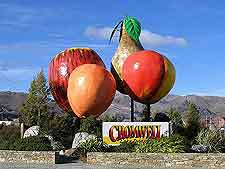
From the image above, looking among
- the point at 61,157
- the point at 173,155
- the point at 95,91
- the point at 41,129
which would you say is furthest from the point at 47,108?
the point at 173,155

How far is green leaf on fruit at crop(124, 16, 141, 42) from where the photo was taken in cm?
3250

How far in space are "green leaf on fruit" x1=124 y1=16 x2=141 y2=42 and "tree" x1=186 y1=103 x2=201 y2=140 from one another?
7806 millimetres

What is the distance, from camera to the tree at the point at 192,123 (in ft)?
117

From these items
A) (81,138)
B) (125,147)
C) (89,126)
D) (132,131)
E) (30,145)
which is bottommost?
(125,147)

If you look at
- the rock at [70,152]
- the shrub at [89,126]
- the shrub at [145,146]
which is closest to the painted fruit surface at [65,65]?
the shrub at [89,126]

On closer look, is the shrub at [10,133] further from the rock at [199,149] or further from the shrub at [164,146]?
the rock at [199,149]

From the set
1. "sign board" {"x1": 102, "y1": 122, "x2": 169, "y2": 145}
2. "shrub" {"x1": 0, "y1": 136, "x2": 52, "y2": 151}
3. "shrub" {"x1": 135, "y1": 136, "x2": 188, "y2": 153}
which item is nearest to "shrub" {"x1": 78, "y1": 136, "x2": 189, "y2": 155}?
"shrub" {"x1": 135, "y1": 136, "x2": 188, "y2": 153}

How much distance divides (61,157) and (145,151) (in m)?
4.15

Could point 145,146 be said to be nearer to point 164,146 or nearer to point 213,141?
point 164,146

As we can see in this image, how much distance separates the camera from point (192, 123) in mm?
40750

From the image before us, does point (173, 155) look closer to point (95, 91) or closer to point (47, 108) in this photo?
point (95, 91)

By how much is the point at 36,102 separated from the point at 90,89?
2066 centimetres

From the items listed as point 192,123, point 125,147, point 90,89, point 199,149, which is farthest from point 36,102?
point 199,149

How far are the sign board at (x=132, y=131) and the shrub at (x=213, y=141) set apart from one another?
1.96 meters
